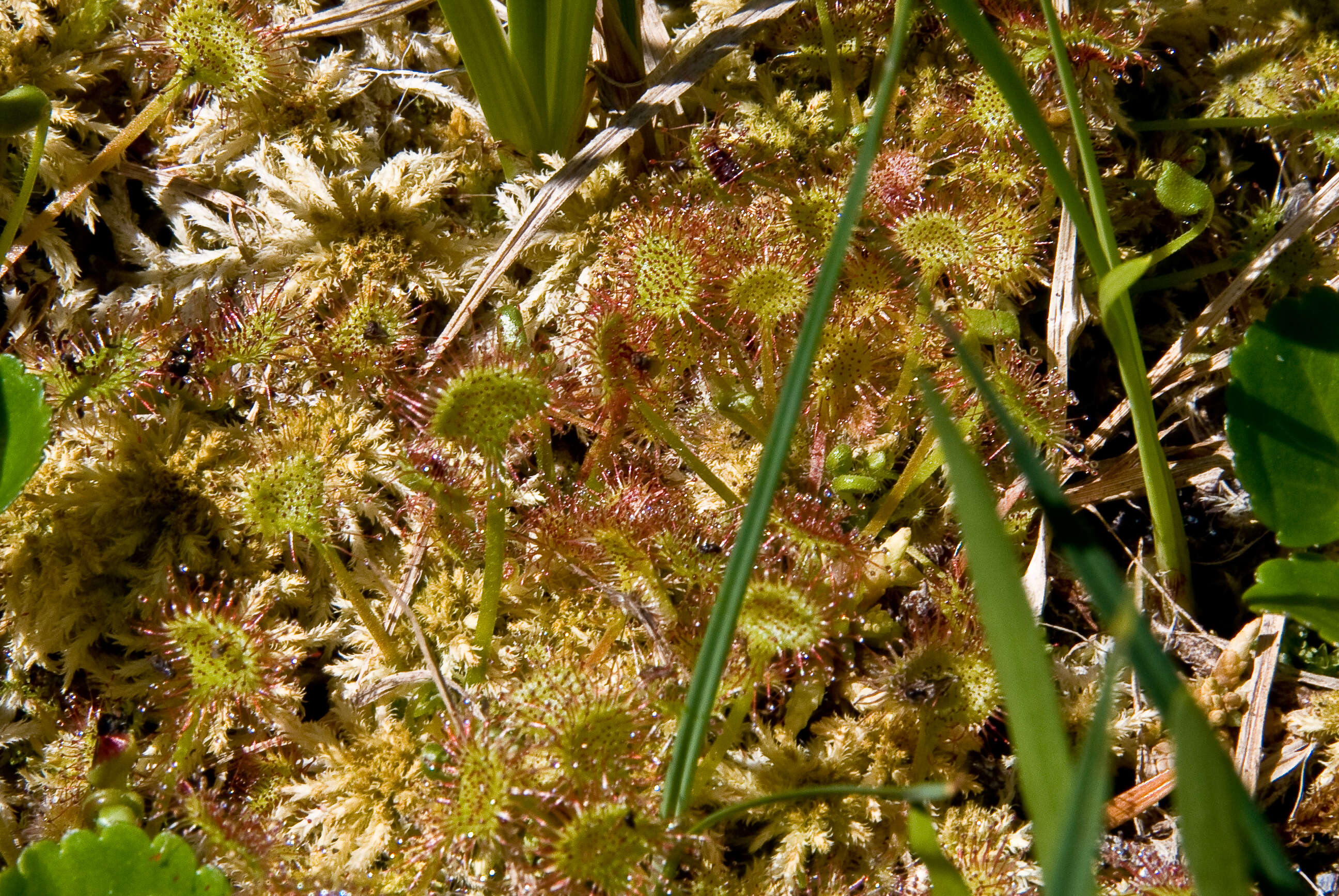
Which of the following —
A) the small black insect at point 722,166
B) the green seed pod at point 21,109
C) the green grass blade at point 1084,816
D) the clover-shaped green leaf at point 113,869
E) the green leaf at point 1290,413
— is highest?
the small black insect at point 722,166

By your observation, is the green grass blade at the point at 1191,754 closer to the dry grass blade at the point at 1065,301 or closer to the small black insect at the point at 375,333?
the dry grass blade at the point at 1065,301

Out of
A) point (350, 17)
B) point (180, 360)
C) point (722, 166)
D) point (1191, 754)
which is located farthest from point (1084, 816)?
point (350, 17)

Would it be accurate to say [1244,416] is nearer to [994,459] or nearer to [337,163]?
[994,459]

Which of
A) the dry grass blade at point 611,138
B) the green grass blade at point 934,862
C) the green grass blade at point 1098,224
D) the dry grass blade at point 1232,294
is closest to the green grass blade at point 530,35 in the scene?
the dry grass blade at point 611,138

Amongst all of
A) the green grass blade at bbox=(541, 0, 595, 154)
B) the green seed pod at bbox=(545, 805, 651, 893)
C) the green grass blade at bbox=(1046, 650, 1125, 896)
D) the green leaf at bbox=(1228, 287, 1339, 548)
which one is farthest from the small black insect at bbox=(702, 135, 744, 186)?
the green grass blade at bbox=(1046, 650, 1125, 896)

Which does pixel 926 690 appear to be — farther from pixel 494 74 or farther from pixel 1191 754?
pixel 494 74

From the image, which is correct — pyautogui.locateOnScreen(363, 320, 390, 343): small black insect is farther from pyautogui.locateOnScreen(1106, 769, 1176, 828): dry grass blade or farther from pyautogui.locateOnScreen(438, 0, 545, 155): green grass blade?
pyautogui.locateOnScreen(1106, 769, 1176, 828): dry grass blade
